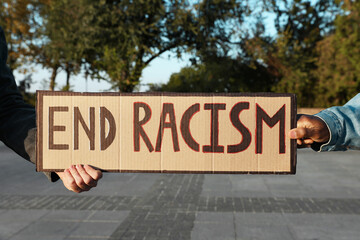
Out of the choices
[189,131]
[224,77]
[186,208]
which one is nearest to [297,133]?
[189,131]

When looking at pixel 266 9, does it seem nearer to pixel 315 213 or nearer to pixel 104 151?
pixel 315 213

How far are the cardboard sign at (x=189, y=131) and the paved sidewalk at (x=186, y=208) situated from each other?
12.5ft

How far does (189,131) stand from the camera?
→ 1726 millimetres

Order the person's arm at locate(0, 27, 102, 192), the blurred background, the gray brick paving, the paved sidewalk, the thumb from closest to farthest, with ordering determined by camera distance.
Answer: the thumb, the person's arm at locate(0, 27, 102, 192), the paved sidewalk, the gray brick paving, the blurred background

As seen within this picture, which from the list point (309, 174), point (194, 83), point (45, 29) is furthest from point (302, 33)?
point (309, 174)

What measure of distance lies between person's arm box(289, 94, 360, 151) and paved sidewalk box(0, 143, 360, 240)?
372 cm

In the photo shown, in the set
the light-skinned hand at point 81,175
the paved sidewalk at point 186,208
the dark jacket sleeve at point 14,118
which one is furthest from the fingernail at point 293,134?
the paved sidewalk at point 186,208

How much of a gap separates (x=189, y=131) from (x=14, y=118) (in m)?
1.10

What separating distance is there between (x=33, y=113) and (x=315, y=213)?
5.33 metres

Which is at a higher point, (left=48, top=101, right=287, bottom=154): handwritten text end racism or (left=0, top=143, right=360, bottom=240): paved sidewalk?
(left=48, top=101, right=287, bottom=154): handwritten text end racism

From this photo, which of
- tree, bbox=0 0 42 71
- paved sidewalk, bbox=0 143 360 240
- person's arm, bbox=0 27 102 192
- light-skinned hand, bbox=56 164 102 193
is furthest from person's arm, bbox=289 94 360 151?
tree, bbox=0 0 42 71

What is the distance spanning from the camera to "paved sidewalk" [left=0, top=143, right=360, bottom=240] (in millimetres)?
5461

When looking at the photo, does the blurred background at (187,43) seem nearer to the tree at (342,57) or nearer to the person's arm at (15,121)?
the tree at (342,57)

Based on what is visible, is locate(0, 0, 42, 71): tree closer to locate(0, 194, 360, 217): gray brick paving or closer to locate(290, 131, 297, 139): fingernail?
locate(0, 194, 360, 217): gray brick paving
